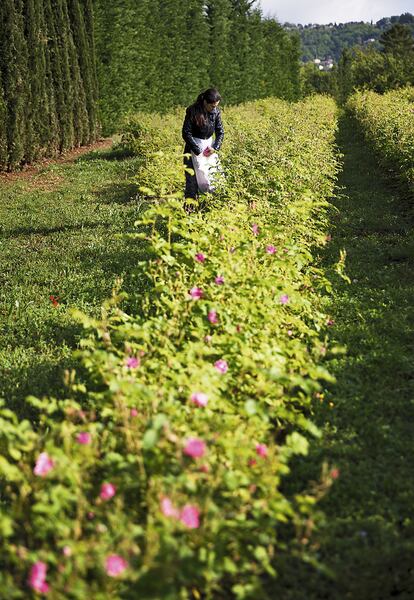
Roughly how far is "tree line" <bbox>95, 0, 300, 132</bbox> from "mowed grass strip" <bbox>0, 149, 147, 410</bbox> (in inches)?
349

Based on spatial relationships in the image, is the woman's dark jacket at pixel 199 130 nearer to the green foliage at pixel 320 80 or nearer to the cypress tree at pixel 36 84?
the cypress tree at pixel 36 84

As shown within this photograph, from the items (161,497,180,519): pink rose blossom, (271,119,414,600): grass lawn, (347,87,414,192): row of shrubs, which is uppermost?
(161,497,180,519): pink rose blossom

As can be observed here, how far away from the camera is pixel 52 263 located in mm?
6637

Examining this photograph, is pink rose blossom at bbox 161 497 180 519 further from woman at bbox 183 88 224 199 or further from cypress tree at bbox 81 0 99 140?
cypress tree at bbox 81 0 99 140

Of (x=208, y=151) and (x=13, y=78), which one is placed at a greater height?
(x=13, y=78)

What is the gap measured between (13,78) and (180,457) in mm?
12666

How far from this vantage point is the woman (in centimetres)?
762

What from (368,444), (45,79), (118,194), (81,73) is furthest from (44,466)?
(81,73)

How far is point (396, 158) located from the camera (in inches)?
463

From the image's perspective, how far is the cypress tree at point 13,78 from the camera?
42.8ft

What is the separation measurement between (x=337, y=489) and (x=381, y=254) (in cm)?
438

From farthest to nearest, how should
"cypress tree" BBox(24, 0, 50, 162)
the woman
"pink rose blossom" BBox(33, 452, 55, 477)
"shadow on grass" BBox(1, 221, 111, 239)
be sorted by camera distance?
"cypress tree" BBox(24, 0, 50, 162), "shadow on grass" BBox(1, 221, 111, 239), the woman, "pink rose blossom" BBox(33, 452, 55, 477)

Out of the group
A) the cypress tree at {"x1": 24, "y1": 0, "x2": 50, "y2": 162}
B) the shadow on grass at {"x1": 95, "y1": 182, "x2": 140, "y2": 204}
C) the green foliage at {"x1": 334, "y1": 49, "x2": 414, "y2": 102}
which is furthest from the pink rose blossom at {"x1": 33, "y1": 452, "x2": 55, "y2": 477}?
the green foliage at {"x1": 334, "y1": 49, "x2": 414, "y2": 102}

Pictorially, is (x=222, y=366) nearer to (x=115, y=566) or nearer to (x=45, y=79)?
(x=115, y=566)
